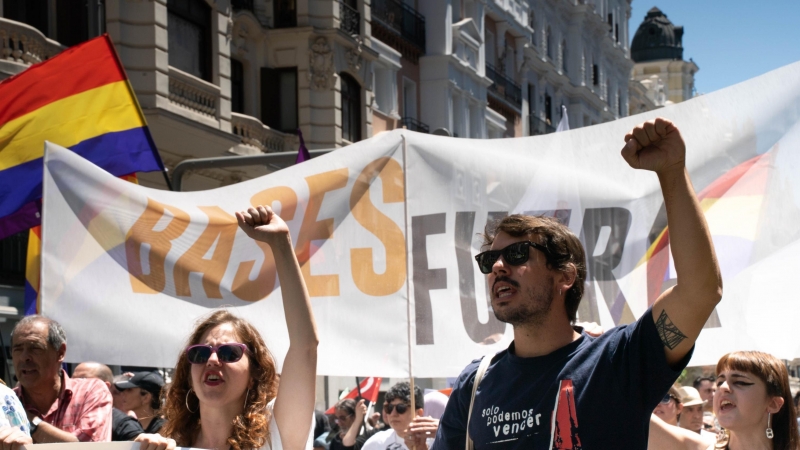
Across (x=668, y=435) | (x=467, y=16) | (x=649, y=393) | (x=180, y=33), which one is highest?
(x=467, y=16)

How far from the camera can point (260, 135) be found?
2069 cm

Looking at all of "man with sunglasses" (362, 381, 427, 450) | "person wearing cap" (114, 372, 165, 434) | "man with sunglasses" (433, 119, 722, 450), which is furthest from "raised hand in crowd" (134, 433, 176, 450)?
"man with sunglasses" (362, 381, 427, 450)

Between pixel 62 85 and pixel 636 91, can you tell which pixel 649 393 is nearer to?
pixel 62 85

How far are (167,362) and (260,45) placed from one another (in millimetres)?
16408

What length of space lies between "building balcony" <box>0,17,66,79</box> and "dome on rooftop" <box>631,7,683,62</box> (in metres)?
73.6

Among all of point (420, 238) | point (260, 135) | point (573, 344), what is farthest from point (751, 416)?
point (260, 135)

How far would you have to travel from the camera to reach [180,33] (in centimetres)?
1847

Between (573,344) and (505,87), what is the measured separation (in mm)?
33783

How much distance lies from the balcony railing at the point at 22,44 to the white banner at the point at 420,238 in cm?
798

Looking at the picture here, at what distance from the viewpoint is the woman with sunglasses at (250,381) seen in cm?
359

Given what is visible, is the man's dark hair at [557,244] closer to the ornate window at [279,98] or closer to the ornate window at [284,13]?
the ornate window at [279,98]

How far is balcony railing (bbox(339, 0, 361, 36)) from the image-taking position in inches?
922

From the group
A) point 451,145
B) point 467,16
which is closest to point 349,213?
point 451,145

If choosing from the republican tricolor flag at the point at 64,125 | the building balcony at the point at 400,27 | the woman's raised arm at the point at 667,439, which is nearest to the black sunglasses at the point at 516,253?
the woman's raised arm at the point at 667,439
